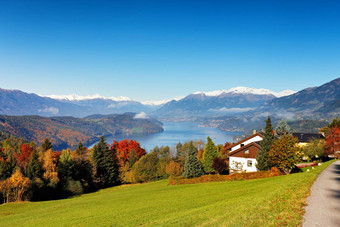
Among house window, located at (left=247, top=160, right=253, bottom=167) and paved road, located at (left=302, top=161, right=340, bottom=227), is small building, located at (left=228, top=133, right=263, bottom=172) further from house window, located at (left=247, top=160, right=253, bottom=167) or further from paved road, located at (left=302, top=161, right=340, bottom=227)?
paved road, located at (left=302, top=161, right=340, bottom=227)

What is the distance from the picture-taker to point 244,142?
181 ft

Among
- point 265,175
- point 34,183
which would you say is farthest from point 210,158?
point 34,183

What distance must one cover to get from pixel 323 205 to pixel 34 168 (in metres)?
48.8

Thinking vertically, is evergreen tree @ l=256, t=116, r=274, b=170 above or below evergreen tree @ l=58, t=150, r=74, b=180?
above

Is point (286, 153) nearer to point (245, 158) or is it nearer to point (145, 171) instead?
point (245, 158)

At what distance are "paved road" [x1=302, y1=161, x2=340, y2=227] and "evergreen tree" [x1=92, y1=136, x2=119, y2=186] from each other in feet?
169

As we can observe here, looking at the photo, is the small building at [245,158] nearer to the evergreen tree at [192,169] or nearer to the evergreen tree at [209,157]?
the evergreen tree at [192,169]

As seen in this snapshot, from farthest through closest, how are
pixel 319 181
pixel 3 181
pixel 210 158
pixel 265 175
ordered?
pixel 210 158, pixel 3 181, pixel 265 175, pixel 319 181

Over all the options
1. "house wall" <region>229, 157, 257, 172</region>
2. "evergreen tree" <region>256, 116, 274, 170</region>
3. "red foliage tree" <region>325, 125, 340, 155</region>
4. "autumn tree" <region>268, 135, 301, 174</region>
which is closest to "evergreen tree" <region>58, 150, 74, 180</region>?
"house wall" <region>229, 157, 257, 172</region>

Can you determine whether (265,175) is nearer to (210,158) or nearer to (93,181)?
(210,158)

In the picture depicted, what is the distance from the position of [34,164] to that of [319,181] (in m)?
48.2

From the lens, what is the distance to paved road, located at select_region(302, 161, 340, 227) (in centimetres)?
1129

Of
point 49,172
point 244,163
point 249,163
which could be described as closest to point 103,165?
point 49,172

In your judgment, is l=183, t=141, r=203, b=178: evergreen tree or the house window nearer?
the house window
